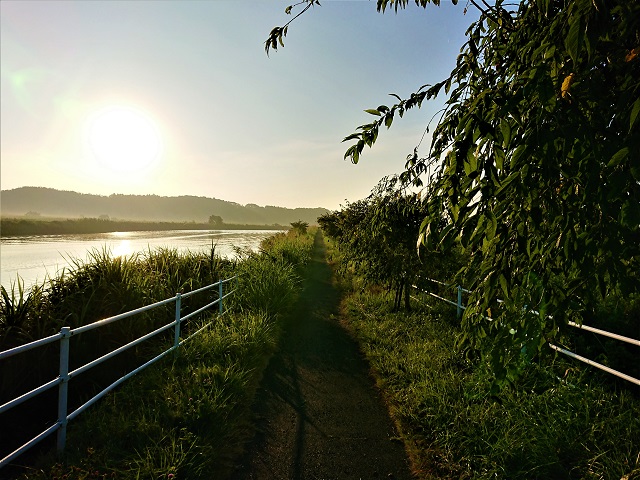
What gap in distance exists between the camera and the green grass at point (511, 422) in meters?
2.69

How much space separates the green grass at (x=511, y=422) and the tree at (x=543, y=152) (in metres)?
0.85

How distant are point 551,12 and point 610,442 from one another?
3.15 m

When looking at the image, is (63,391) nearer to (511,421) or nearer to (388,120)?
(388,120)

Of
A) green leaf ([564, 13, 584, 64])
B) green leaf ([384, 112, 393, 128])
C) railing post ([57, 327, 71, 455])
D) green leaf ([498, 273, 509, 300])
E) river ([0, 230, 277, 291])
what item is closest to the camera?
green leaf ([564, 13, 584, 64])

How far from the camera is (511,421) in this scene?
3195 mm

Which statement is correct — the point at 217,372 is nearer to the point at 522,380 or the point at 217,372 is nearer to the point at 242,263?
the point at 522,380

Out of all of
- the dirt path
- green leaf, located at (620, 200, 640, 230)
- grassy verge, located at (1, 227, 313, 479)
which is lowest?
the dirt path

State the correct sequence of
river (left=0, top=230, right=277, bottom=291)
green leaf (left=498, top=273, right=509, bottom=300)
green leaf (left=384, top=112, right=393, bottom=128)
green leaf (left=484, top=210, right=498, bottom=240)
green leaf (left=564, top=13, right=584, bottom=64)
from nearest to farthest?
1. green leaf (left=564, top=13, right=584, bottom=64)
2. green leaf (left=484, top=210, right=498, bottom=240)
3. green leaf (left=498, top=273, right=509, bottom=300)
4. green leaf (left=384, top=112, right=393, bottom=128)
5. river (left=0, top=230, right=277, bottom=291)

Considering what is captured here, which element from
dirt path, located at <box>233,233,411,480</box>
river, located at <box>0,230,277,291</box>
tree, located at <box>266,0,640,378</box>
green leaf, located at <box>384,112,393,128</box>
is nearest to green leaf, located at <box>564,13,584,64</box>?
tree, located at <box>266,0,640,378</box>

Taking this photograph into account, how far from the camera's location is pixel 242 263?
1029cm

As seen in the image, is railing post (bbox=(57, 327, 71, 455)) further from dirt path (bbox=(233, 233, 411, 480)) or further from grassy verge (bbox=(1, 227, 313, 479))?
dirt path (bbox=(233, 233, 411, 480))

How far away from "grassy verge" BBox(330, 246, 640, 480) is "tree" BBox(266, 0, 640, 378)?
927 mm

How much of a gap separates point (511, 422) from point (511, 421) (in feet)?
0.10

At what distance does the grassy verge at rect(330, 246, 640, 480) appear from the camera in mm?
2695
